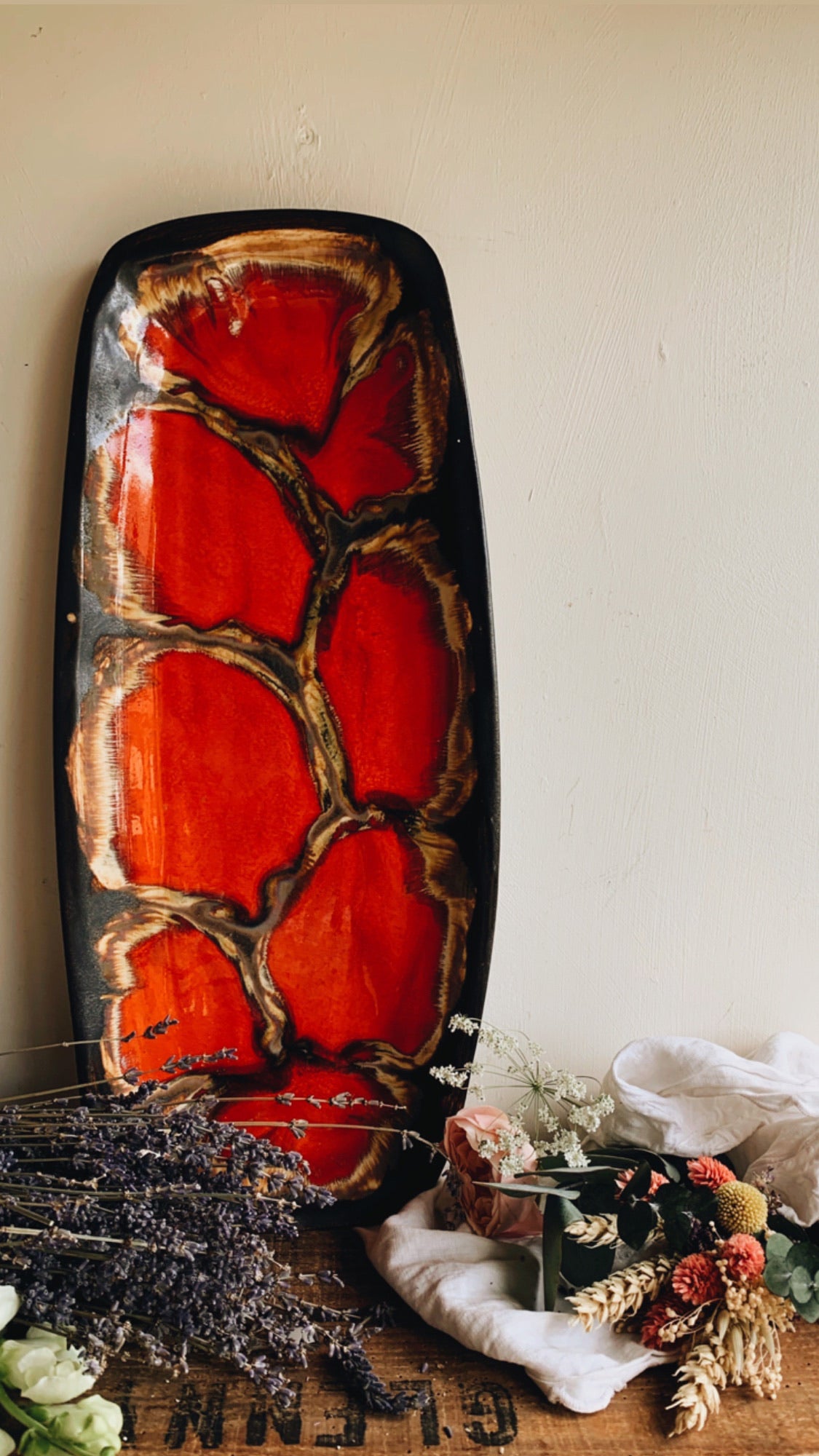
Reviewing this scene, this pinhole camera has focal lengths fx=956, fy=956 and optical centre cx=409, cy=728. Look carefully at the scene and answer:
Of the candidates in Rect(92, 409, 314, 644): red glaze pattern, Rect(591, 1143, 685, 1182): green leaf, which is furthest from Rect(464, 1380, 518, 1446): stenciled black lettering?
Rect(92, 409, 314, 644): red glaze pattern

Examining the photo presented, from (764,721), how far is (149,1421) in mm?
795

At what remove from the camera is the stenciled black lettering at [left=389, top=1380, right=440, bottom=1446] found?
0.70m

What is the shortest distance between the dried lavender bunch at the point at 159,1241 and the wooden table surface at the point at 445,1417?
0.08 ft

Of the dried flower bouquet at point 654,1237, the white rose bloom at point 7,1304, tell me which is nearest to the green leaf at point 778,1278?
the dried flower bouquet at point 654,1237

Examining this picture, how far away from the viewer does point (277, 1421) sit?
70cm

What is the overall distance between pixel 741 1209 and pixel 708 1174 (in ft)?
0.12

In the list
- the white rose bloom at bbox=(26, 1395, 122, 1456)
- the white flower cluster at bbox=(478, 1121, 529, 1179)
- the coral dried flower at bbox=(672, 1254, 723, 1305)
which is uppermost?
the white flower cluster at bbox=(478, 1121, 529, 1179)

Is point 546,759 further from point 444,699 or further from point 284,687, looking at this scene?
point 284,687

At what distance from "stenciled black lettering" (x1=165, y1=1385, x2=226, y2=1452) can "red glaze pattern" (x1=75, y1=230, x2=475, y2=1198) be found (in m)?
0.22

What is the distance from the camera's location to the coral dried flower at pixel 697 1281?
2.48 feet

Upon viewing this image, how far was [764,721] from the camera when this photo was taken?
960 mm

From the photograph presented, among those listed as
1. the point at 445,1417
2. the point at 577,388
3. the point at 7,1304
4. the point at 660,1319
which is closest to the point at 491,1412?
the point at 445,1417

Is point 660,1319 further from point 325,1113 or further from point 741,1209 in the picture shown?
point 325,1113

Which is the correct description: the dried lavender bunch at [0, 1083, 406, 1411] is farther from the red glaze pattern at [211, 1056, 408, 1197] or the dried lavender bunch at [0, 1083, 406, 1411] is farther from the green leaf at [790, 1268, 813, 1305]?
the green leaf at [790, 1268, 813, 1305]
